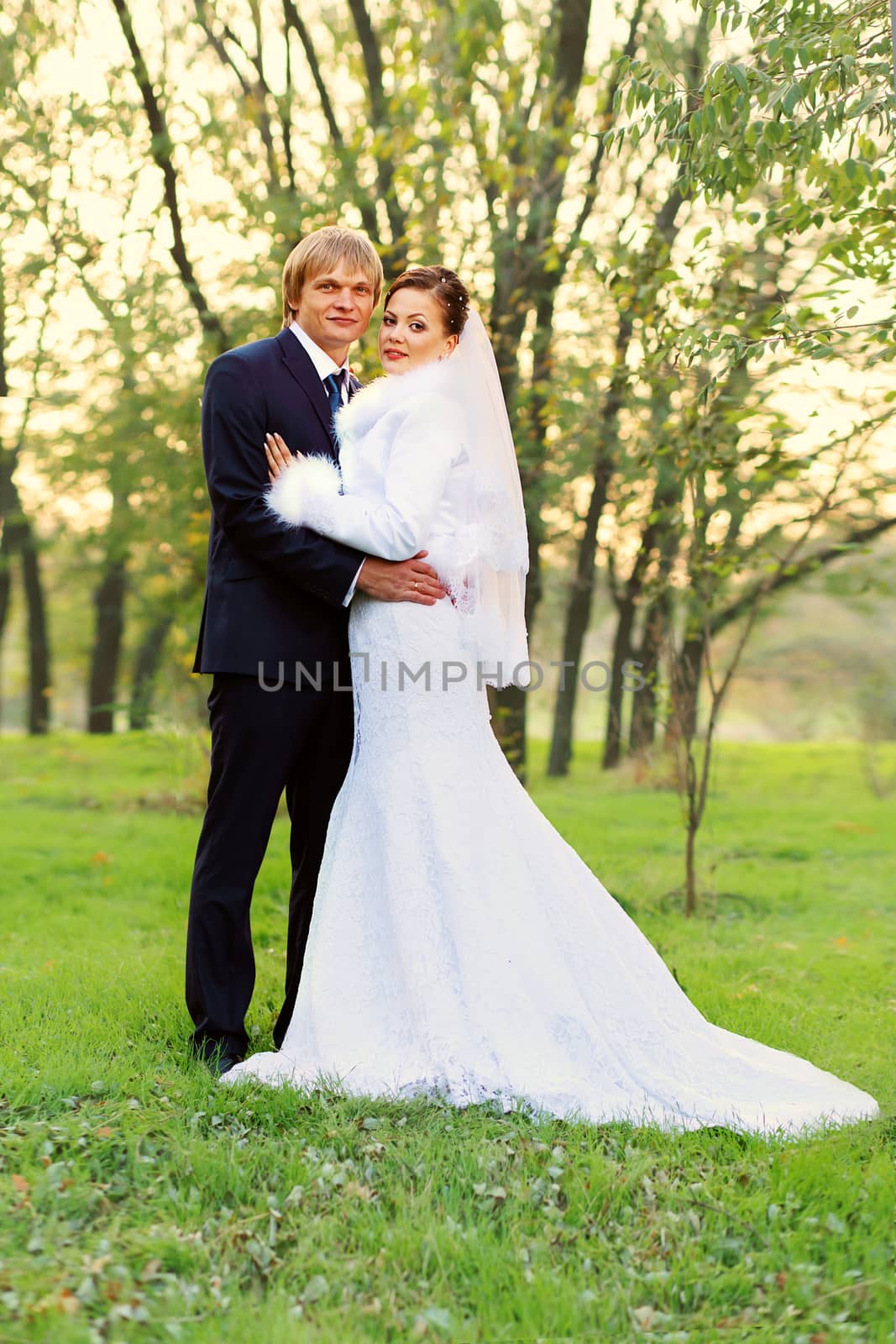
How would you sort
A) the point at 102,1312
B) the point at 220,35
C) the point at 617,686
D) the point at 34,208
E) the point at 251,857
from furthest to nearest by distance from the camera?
the point at 617,686 → the point at 220,35 → the point at 34,208 → the point at 251,857 → the point at 102,1312

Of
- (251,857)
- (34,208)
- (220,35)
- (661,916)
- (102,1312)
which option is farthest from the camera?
(220,35)

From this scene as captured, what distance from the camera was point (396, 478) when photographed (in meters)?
3.15

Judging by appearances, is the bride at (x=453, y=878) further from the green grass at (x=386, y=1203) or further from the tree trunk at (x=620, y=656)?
the tree trunk at (x=620, y=656)

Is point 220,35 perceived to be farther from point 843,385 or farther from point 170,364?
point 843,385

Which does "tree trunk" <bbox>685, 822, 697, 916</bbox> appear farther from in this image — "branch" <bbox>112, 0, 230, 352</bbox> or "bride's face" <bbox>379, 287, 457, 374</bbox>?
"branch" <bbox>112, 0, 230, 352</bbox>

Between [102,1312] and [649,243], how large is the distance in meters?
4.74

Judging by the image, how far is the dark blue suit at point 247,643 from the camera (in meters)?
3.19

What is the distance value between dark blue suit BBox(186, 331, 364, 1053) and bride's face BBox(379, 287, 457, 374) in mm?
276

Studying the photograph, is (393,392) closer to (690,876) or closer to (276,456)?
(276,456)

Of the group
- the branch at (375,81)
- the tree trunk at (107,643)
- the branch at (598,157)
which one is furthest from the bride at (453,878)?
the tree trunk at (107,643)

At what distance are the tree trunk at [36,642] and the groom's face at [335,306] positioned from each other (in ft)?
46.6

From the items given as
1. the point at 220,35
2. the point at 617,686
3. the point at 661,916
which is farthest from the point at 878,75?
the point at 617,686

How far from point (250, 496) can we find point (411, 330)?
69 cm

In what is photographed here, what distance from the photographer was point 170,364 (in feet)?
33.3
